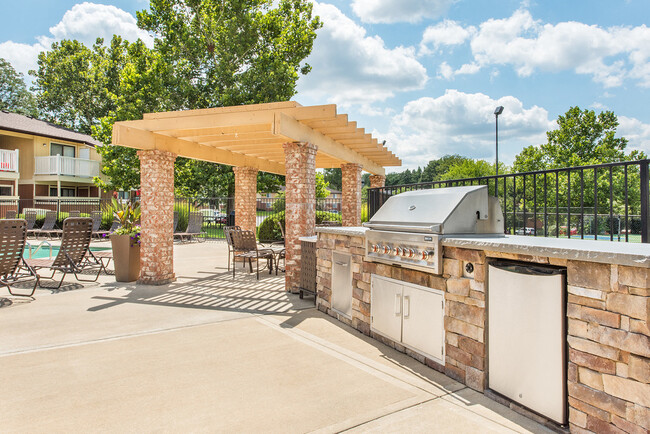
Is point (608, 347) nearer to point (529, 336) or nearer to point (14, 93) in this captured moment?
point (529, 336)

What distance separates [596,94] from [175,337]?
33.6 metres

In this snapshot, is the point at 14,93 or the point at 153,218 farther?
the point at 14,93

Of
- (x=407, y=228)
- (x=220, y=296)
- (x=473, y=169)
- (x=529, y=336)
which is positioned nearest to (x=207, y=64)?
(x=220, y=296)

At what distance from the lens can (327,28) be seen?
2236cm

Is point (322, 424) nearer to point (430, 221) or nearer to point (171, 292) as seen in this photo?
point (430, 221)

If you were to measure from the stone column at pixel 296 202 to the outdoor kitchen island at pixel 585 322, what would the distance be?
3.85 m

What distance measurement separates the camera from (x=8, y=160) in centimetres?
2014

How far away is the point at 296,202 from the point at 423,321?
384cm

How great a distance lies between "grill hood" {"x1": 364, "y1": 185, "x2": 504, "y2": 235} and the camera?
3369mm

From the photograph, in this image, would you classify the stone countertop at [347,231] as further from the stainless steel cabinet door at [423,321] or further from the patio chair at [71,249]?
the patio chair at [71,249]

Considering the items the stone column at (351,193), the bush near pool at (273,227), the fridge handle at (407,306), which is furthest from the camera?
the bush near pool at (273,227)

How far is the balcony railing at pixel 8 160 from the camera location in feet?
65.4

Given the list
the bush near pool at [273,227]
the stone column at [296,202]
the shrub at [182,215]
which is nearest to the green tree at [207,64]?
the shrub at [182,215]

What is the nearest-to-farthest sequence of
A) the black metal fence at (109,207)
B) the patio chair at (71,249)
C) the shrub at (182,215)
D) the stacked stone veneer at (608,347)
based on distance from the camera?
the stacked stone veneer at (608,347) → the patio chair at (71,249) → the black metal fence at (109,207) → the shrub at (182,215)
